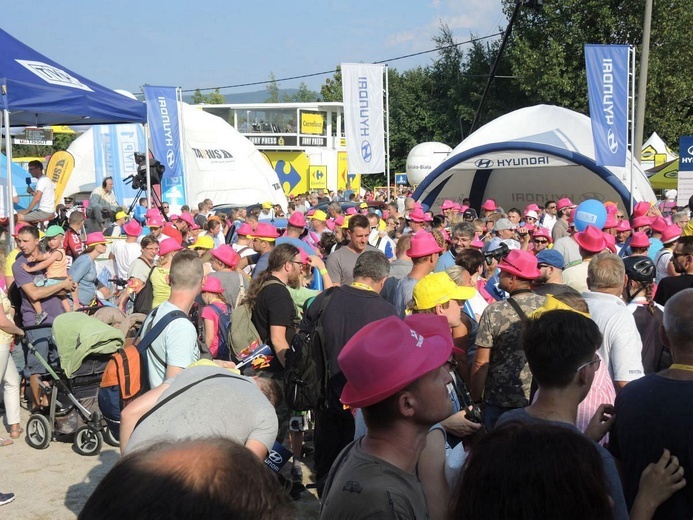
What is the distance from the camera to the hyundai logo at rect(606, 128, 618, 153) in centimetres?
1565

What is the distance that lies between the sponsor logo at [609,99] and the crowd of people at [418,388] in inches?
322

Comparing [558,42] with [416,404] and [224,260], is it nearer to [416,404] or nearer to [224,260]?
[224,260]

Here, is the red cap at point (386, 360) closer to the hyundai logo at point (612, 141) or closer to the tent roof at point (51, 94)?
the tent roof at point (51, 94)

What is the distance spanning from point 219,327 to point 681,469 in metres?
4.48

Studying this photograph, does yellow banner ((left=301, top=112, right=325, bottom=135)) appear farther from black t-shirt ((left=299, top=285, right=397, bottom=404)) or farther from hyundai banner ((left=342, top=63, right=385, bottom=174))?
black t-shirt ((left=299, top=285, right=397, bottom=404))

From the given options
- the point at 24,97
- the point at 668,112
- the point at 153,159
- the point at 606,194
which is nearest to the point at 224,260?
the point at 24,97

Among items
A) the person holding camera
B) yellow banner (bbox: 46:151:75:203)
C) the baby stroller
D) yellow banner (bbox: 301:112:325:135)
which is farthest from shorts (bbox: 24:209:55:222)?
yellow banner (bbox: 301:112:325:135)

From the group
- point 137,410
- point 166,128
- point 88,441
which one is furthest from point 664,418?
point 166,128

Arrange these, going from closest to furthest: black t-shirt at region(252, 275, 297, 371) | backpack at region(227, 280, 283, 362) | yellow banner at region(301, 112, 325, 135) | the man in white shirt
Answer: black t-shirt at region(252, 275, 297, 371)
backpack at region(227, 280, 283, 362)
the man in white shirt
yellow banner at region(301, 112, 325, 135)

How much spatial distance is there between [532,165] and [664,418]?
51.2 ft

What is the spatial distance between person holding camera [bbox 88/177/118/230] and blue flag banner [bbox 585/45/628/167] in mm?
11552

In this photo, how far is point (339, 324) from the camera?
510 centimetres

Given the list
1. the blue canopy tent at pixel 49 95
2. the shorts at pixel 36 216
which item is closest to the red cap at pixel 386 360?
the blue canopy tent at pixel 49 95

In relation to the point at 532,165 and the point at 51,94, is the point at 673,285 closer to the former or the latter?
the point at 51,94
